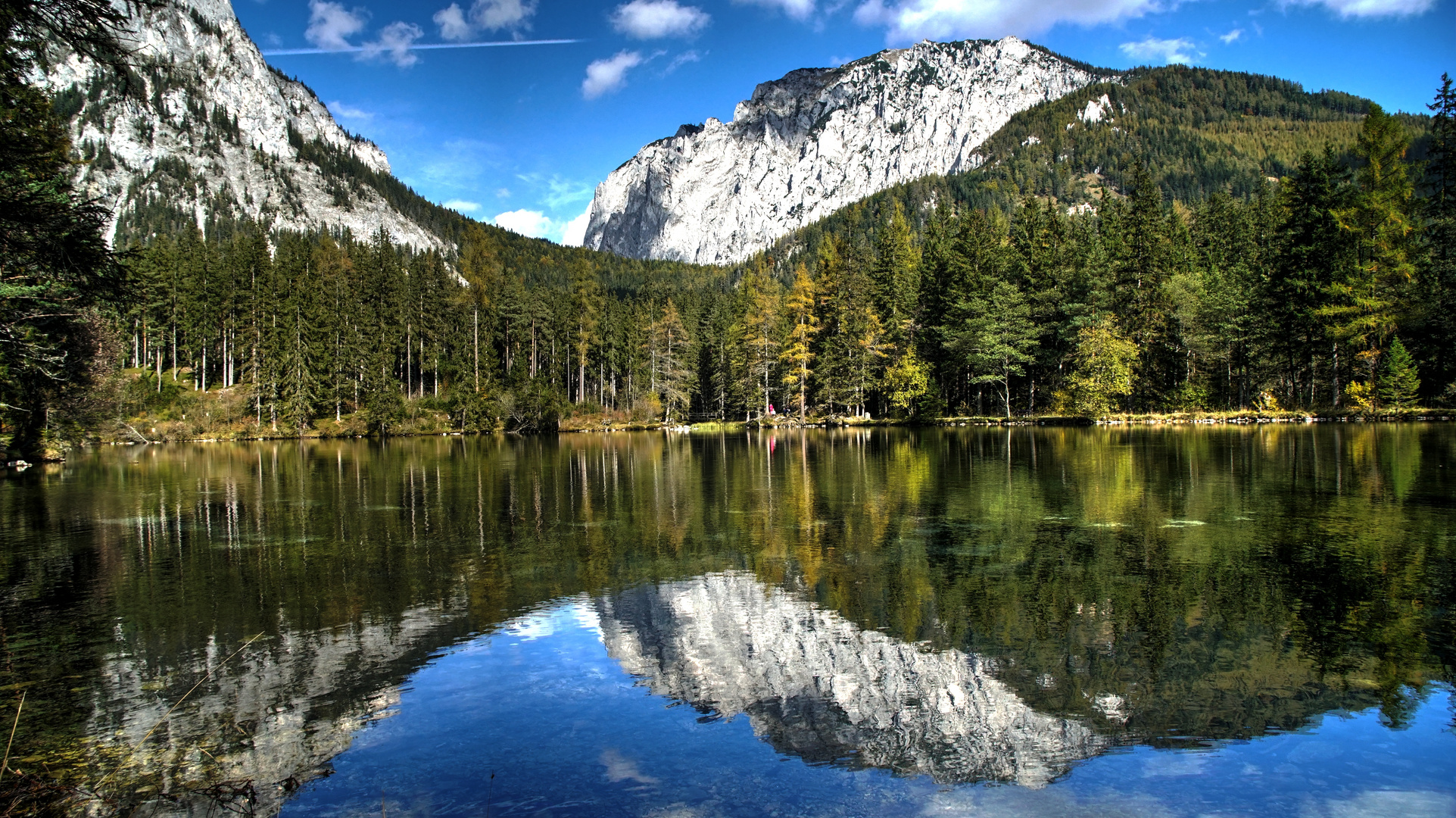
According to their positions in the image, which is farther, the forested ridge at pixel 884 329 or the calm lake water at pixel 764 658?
the forested ridge at pixel 884 329

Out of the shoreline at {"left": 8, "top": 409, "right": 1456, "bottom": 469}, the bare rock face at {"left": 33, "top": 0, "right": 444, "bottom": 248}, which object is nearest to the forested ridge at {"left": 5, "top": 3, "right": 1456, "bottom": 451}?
the shoreline at {"left": 8, "top": 409, "right": 1456, "bottom": 469}

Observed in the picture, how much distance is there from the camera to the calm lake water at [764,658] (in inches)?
228

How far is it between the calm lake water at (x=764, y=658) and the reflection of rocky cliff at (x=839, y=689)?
4 cm

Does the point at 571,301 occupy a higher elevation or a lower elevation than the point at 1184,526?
higher

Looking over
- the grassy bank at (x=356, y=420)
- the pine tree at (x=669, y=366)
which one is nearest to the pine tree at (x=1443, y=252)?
the grassy bank at (x=356, y=420)

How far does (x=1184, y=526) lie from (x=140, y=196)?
195104 millimetres

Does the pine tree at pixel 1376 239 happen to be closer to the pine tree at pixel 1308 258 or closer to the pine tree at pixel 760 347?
the pine tree at pixel 1308 258

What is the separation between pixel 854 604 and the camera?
10.5 m

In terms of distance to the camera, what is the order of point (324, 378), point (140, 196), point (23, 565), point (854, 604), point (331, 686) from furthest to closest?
point (140, 196) < point (324, 378) < point (23, 565) < point (854, 604) < point (331, 686)

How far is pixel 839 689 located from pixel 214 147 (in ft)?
693

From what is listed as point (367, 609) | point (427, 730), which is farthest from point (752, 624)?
point (367, 609)

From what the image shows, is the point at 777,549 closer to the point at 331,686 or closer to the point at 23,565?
the point at 331,686

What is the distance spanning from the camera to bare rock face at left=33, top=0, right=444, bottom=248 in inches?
6216

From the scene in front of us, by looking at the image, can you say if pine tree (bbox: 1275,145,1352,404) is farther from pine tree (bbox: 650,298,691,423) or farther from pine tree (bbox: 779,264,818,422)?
pine tree (bbox: 650,298,691,423)
